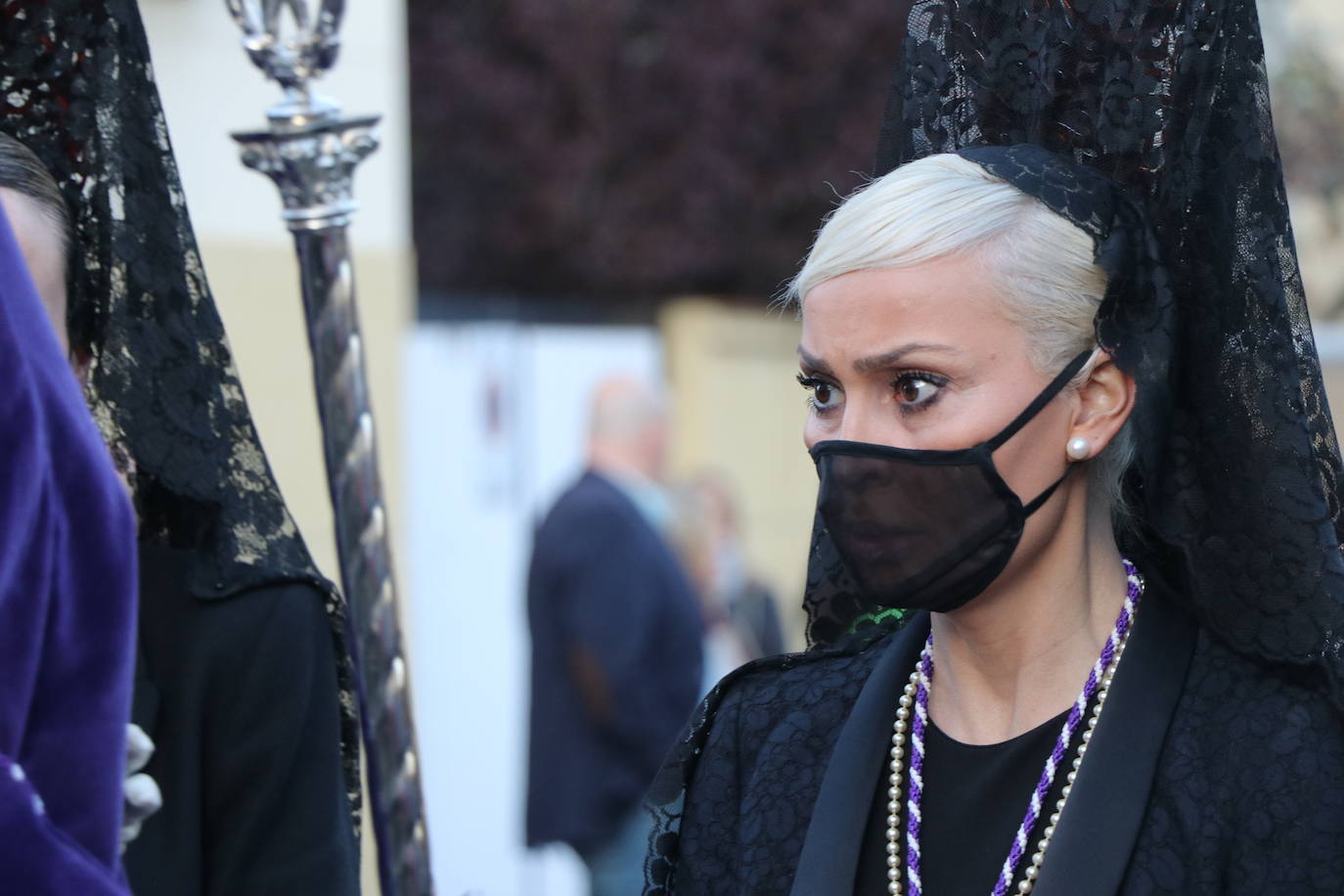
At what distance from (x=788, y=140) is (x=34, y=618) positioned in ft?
52.6

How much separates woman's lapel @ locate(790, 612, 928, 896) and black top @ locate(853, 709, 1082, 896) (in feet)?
0.11

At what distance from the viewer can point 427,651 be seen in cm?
886

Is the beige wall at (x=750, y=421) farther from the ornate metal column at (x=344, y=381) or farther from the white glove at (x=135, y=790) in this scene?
the white glove at (x=135, y=790)

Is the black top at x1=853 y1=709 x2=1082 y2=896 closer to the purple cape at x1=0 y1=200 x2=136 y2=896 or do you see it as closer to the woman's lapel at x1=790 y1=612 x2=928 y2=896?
the woman's lapel at x1=790 y1=612 x2=928 y2=896

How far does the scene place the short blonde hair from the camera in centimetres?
203

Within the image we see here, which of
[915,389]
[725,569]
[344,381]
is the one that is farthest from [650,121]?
[915,389]

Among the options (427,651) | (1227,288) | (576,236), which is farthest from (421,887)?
(576,236)

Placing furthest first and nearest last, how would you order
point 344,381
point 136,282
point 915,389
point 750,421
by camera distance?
point 750,421
point 136,282
point 344,381
point 915,389

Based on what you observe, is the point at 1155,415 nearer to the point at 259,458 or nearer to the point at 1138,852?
the point at 1138,852

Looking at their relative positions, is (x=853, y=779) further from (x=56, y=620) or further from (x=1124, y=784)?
(x=56, y=620)

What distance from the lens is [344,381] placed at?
2293 mm

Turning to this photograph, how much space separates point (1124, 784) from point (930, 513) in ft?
1.19

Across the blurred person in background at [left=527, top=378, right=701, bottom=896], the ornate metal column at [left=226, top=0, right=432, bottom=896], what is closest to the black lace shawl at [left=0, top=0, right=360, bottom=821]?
the ornate metal column at [left=226, top=0, right=432, bottom=896]

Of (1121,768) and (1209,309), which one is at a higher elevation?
(1209,309)
